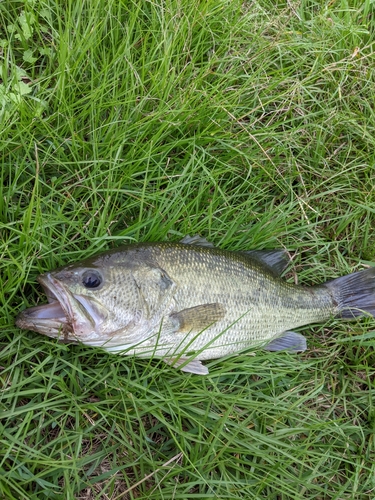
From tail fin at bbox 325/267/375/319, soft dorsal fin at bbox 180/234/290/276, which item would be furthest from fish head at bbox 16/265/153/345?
tail fin at bbox 325/267/375/319

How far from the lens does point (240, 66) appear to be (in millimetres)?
3658

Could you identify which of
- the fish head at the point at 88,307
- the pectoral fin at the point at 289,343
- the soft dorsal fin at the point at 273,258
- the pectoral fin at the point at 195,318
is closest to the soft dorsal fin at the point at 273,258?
the soft dorsal fin at the point at 273,258

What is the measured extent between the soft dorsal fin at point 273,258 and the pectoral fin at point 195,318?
65cm

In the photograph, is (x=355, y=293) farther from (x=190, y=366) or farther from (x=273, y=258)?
(x=190, y=366)

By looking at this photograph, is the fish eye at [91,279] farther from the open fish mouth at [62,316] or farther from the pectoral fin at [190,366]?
the pectoral fin at [190,366]

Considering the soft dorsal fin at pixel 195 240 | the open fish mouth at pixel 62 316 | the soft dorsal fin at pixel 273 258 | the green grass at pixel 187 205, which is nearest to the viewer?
the open fish mouth at pixel 62 316

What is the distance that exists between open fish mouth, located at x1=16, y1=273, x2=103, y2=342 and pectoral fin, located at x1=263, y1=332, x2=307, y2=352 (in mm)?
1316

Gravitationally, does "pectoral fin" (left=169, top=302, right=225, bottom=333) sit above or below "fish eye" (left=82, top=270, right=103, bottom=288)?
below

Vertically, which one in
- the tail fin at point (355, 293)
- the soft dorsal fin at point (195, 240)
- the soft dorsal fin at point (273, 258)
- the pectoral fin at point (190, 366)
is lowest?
the pectoral fin at point (190, 366)

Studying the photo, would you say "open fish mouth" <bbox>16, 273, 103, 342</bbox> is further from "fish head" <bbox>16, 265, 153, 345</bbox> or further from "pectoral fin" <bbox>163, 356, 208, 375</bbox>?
"pectoral fin" <bbox>163, 356, 208, 375</bbox>

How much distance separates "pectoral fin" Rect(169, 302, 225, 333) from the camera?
275 centimetres

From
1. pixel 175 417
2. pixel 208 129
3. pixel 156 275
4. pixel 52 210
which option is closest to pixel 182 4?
pixel 208 129

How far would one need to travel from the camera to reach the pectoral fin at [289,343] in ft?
10.4

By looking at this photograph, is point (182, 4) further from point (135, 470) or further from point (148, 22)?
point (135, 470)
